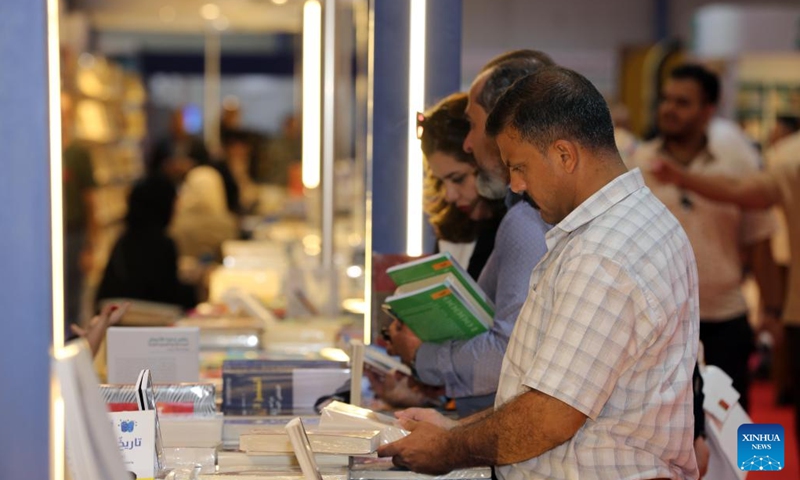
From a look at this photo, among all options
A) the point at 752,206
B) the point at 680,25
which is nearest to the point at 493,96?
the point at 752,206

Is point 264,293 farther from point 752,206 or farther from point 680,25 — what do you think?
point 680,25

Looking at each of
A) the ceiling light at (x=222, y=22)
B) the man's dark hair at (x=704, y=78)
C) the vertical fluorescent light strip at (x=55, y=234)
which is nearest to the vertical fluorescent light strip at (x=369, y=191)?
the vertical fluorescent light strip at (x=55, y=234)

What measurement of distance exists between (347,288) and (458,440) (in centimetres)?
306

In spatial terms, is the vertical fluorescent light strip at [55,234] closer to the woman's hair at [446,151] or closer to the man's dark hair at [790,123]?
the woman's hair at [446,151]

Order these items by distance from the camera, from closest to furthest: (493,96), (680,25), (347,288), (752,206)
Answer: (493,96) < (752,206) < (347,288) < (680,25)

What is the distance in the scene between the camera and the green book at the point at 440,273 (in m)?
2.56

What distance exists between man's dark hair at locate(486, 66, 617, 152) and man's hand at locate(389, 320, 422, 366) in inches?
34.5

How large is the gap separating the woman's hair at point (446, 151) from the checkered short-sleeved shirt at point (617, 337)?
0.81 m

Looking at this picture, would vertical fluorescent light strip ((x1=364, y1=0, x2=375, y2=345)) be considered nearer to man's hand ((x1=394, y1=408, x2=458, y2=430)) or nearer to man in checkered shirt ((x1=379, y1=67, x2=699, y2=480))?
man's hand ((x1=394, y1=408, x2=458, y2=430))

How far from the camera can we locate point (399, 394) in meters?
2.82

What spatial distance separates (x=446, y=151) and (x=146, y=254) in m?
3.99

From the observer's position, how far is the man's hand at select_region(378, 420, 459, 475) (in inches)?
83.2

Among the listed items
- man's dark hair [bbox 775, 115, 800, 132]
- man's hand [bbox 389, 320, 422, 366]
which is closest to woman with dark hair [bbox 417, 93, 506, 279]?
man's hand [bbox 389, 320, 422, 366]

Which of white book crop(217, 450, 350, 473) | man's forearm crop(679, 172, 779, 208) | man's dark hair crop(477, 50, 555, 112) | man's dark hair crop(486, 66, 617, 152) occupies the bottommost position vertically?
white book crop(217, 450, 350, 473)
